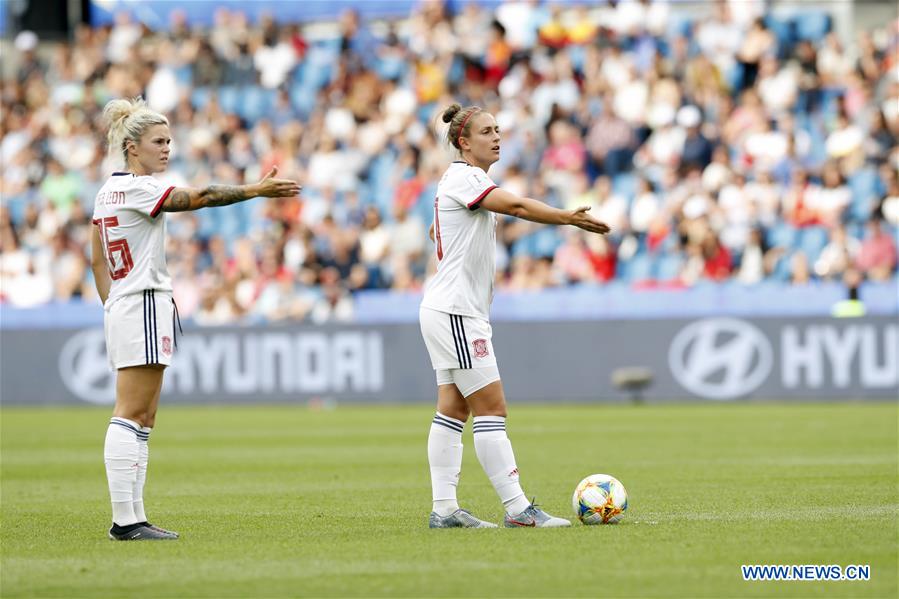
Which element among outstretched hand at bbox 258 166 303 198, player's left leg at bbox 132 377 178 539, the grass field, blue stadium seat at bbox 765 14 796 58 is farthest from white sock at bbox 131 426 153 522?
blue stadium seat at bbox 765 14 796 58

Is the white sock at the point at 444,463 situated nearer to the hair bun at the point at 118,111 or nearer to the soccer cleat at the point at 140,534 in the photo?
the soccer cleat at the point at 140,534

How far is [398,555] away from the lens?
7703mm

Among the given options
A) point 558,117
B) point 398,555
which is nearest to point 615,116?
point 558,117

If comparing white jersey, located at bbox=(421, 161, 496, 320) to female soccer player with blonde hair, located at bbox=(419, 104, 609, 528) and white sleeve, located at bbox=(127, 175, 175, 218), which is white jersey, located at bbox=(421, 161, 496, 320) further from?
white sleeve, located at bbox=(127, 175, 175, 218)

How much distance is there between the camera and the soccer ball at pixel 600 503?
351 inches

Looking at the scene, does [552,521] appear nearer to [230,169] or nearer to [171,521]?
[171,521]

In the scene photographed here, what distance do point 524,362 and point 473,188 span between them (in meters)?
14.2

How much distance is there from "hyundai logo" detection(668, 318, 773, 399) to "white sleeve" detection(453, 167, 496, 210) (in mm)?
13485

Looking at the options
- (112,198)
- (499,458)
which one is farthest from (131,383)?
(499,458)

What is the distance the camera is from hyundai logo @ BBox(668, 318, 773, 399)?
21.7 metres

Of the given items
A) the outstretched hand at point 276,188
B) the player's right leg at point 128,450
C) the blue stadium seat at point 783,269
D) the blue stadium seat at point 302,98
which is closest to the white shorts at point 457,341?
the outstretched hand at point 276,188

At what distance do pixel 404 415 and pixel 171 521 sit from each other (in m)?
11.3

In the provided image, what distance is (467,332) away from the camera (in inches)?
346

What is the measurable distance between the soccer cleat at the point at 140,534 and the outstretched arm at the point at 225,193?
69.8 inches
